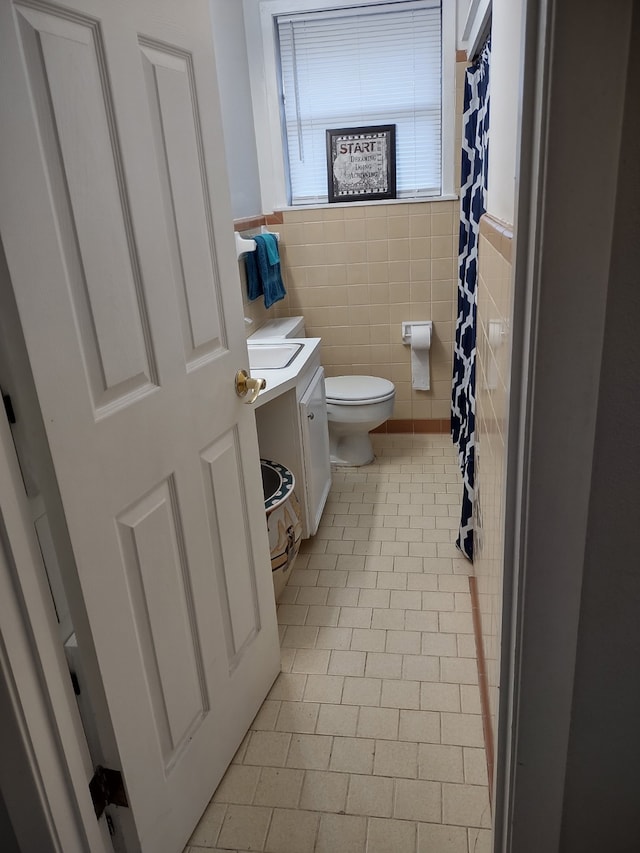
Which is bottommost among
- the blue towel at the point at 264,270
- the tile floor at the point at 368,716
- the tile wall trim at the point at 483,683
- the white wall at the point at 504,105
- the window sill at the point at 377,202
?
the tile floor at the point at 368,716

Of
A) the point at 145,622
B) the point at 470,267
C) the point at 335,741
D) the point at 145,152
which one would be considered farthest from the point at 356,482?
the point at 145,152

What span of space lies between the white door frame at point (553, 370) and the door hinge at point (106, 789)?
28.5 inches

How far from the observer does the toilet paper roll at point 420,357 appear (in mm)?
3422

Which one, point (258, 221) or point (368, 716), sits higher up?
point (258, 221)

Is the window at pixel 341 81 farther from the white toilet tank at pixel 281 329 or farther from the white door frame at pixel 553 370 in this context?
the white door frame at pixel 553 370

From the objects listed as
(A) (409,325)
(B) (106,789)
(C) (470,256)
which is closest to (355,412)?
(A) (409,325)

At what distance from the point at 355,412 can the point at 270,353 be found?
0.61 m

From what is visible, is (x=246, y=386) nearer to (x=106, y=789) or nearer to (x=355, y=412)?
(x=106, y=789)

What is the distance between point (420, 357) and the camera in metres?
3.53

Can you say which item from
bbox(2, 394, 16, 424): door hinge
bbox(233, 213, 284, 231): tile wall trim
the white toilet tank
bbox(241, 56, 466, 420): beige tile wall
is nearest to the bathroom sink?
the white toilet tank

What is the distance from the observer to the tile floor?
1.41m

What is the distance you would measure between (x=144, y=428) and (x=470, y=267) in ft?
5.37

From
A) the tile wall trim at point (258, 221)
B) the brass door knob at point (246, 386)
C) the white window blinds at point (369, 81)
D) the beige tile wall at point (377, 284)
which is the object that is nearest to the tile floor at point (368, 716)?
the brass door knob at point (246, 386)

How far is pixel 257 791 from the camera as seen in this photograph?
59.4 inches
